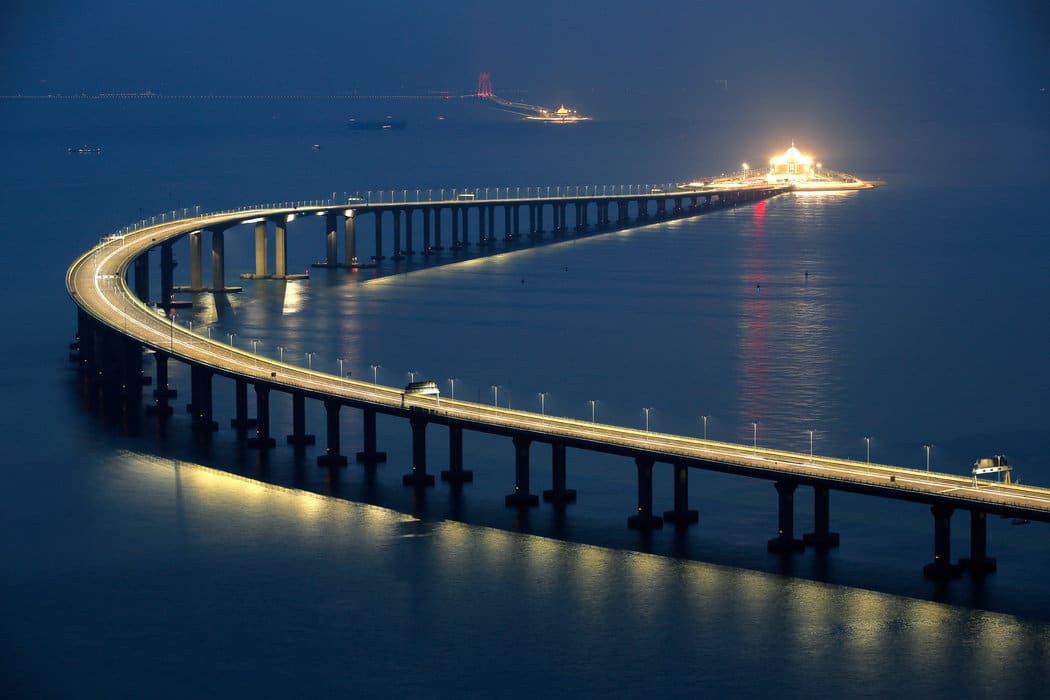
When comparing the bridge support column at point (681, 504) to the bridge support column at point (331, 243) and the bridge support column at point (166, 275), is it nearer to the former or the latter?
the bridge support column at point (166, 275)

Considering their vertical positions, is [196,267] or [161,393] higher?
[196,267]

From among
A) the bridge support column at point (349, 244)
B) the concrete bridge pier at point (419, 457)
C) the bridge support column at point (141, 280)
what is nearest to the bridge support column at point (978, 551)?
the concrete bridge pier at point (419, 457)

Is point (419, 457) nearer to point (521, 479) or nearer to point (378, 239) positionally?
point (521, 479)

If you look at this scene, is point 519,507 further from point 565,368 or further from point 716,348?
point 716,348

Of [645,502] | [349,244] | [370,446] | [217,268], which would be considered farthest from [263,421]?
[349,244]

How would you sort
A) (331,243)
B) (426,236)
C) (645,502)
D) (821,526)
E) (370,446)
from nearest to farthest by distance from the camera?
(821,526), (645,502), (370,446), (331,243), (426,236)
